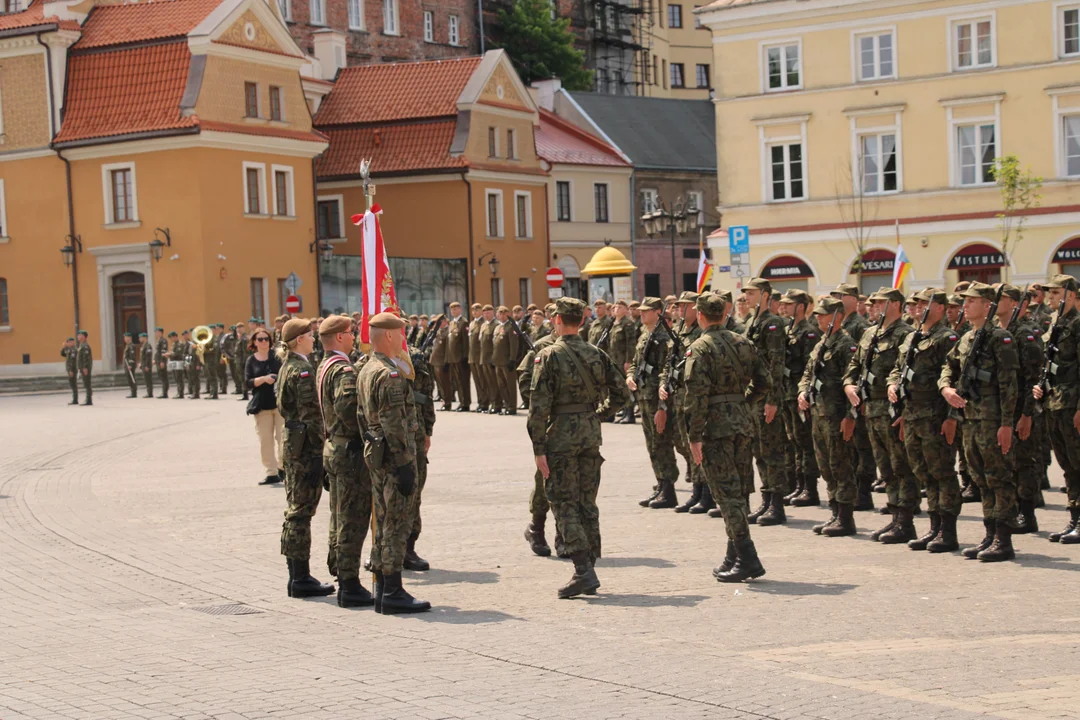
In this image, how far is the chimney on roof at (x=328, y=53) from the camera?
6228 cm

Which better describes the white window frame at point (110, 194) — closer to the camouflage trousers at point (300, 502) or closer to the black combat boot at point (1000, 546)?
the camouflage trousers at point (300, 502)

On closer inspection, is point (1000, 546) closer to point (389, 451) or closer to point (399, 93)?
point (389, 451)

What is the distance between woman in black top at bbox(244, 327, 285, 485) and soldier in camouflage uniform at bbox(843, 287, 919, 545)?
7.76 metres

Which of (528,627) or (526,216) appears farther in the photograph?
(526,216)

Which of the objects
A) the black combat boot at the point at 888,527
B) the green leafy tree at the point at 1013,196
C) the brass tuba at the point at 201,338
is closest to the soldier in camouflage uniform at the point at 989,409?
the black combat boot at the point at 888,527

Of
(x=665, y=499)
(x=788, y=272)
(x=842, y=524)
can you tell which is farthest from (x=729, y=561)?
(x=788, y=272)

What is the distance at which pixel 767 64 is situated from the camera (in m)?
48.9

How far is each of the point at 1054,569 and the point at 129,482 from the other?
39.7 feet

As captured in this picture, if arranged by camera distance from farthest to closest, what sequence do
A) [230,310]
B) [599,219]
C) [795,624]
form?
[599,219]
[230,310]
[795,624]

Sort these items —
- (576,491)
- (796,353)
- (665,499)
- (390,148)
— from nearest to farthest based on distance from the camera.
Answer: (576,491)
(796,353)
(665,499)
(390,148)

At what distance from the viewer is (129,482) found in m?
19.1

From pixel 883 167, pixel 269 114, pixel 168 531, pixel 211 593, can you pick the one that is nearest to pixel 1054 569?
pixel 211 593

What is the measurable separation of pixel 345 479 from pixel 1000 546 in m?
4.93

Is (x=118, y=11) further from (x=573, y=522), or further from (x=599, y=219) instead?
(x=573, y=522)
